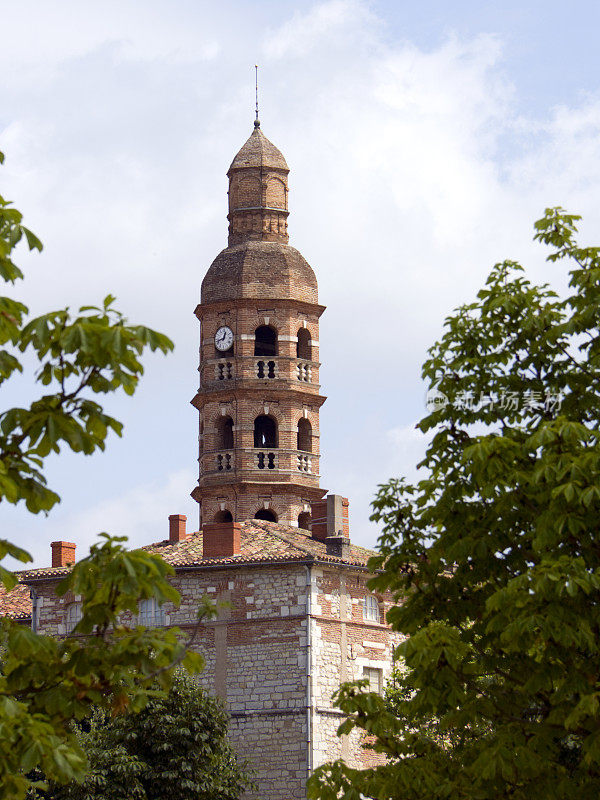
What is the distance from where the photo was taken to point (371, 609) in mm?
48375

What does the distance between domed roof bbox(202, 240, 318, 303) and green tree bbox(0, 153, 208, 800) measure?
4746 centimetres

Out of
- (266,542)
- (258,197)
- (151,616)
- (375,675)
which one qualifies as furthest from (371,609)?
(258,197)

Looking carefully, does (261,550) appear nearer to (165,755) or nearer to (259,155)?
(165,755)

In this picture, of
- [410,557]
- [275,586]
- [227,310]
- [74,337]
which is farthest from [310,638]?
[74,337]

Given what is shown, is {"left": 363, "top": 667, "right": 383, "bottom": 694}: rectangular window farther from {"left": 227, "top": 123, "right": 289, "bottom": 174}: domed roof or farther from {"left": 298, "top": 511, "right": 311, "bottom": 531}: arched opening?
{"left": 227, "top": 123, "right": 289, "bottom": 174}: domed roof

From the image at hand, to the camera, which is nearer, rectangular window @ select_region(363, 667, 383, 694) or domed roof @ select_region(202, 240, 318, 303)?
rectangular window @ select_region(363, 667, 383, 694)

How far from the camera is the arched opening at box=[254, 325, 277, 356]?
5728 centimetres

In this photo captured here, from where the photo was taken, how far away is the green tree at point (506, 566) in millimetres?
12617

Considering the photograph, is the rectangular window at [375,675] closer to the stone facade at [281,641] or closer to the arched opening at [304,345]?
Answer: the stone facade at [281,641]

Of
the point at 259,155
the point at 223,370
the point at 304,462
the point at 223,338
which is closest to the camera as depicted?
the point at 304,462

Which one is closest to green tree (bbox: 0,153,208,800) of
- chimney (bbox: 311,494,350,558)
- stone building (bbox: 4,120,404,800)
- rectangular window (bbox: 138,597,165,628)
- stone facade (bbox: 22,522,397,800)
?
stone building (bbox: 4,120,404,800)

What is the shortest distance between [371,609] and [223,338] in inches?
543

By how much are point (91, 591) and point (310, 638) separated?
36.9m

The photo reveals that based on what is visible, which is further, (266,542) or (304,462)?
(304,462)
